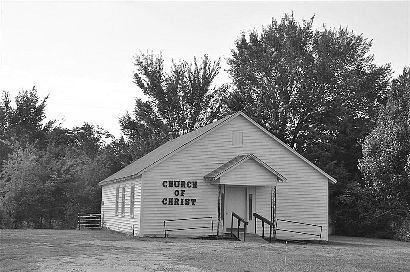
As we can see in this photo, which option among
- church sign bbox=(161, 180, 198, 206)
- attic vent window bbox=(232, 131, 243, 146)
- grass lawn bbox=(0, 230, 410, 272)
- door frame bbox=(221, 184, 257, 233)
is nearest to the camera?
grass lawn bbox=(0, 230, 410, 272)

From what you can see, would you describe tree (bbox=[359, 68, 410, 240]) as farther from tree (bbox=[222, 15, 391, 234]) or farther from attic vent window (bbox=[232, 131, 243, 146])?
attic vent window (bbox=[232, 131, 243, 146])

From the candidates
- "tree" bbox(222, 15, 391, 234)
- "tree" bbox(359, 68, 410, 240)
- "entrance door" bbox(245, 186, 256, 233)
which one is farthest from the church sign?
"tree" bbox(222, 15, 391, 234)

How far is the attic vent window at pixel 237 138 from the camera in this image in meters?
27.9

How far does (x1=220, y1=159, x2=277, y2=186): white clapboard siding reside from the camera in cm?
2562

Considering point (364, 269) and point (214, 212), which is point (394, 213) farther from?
point (364, 269)

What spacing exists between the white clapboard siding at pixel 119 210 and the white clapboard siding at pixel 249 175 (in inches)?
174

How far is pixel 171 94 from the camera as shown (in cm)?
5319

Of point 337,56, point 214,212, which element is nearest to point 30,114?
point 337,56

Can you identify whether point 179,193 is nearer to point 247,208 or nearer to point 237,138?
point 247,208

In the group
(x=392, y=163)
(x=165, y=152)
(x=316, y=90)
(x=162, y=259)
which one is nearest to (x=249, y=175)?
(x=165, y=152)

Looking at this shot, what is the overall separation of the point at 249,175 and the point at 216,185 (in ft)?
6.74

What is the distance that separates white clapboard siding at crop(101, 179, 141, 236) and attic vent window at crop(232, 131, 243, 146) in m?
5.31

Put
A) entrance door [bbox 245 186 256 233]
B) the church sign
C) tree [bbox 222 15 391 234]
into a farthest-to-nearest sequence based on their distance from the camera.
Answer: tree [bbox 222 15 391 234], entrance door [bbox 245 186 256 233], the church sign

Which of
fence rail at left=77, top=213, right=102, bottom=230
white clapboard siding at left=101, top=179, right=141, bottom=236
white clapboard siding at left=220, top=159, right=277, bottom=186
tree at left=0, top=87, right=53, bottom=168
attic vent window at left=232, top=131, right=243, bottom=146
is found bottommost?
fence rail at left=77, top=213, right=102, bottom=230
